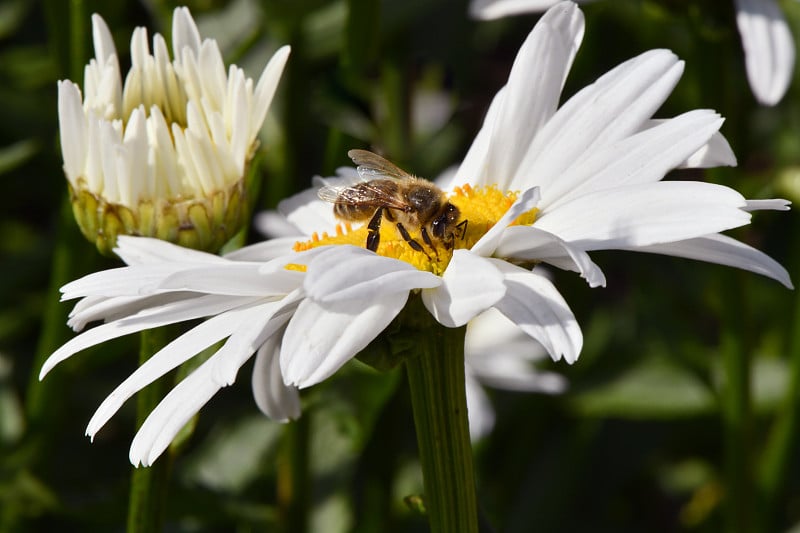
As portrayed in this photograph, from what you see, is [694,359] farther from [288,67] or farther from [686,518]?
[288,67]

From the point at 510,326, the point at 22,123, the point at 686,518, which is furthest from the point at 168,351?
the point at 686,518

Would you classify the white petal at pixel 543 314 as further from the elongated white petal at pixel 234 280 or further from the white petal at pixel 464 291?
the elongated white petal at pixel 234 280

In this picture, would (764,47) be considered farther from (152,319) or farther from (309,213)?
(152,319)

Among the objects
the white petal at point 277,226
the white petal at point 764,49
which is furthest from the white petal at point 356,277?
the white petal at point 764,49

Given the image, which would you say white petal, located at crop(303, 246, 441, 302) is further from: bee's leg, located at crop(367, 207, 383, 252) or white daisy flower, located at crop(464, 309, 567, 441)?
white daisy flower, located at crop(464, 309, 567, 441)

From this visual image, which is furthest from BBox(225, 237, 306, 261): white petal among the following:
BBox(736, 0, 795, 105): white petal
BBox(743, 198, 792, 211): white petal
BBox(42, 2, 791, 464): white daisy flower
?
BBox(736, 0, 795, 105): white petal
